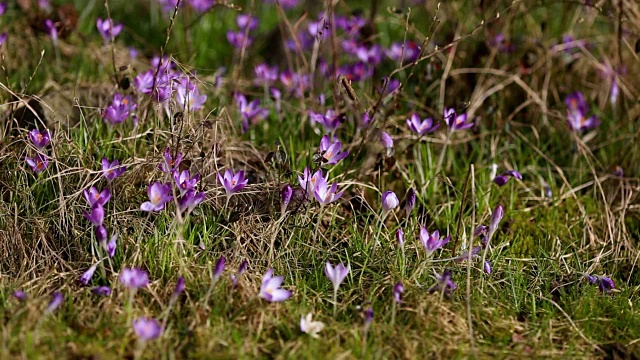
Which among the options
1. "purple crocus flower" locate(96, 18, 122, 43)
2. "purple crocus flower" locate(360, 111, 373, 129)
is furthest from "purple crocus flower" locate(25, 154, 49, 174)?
"purple crocus flower" locate(360, 111, 373, 129)

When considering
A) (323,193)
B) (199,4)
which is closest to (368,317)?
(323,193)

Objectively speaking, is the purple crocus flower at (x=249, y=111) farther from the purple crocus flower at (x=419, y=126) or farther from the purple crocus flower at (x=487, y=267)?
the purple crocus flower at (x=487, y=267)

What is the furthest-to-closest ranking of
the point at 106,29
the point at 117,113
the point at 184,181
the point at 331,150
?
Answer: the point at 106,29, the point at 117,113, the point at 331,150, the point at 184,181

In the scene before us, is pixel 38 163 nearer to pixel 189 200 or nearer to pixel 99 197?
pixel 99 197

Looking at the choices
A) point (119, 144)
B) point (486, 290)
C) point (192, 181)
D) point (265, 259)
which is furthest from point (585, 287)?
point (119, 144)

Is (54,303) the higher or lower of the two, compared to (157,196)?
lower
